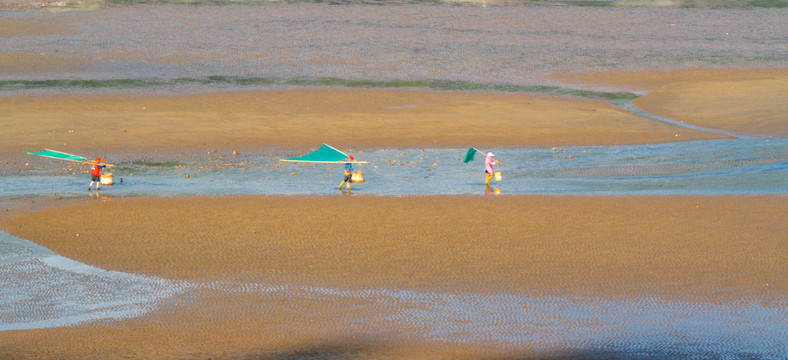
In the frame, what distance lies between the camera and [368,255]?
16781 mm

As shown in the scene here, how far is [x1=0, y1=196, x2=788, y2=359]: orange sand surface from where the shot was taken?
12727 millimetres

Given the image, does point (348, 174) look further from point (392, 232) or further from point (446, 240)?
point (446, 240)

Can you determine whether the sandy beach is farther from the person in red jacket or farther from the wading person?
the wading person

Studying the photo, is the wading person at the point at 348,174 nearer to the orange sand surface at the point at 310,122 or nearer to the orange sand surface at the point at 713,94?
the orange sand surface at the point at 310,122

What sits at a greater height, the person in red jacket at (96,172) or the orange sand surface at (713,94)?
the person in red jacket at (96,172)

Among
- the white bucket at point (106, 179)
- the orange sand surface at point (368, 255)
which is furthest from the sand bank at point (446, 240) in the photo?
the white bucket at point (106, 179)

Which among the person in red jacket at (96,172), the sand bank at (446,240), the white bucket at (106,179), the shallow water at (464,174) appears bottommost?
the shallow water at (464,174)

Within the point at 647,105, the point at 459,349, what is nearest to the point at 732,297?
the point at 459,349

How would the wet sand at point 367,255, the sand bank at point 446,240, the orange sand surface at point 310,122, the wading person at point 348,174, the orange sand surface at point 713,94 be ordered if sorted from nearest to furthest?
the wet sand at point 367,255 → the sand bank at point 446,240 → the wading person at point 348,174 → the orange sand surface at point 310,122 → the orange sand surface at point 713,94

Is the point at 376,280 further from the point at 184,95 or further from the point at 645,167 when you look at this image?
the point at 184,95

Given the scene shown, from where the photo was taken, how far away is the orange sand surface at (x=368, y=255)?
501 inches

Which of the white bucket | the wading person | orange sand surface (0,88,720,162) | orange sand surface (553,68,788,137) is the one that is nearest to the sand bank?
the wading person

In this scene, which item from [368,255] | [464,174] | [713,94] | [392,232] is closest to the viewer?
[368,255]

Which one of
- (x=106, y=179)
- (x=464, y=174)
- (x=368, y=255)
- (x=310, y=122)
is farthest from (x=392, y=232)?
(x=310, y=122)
